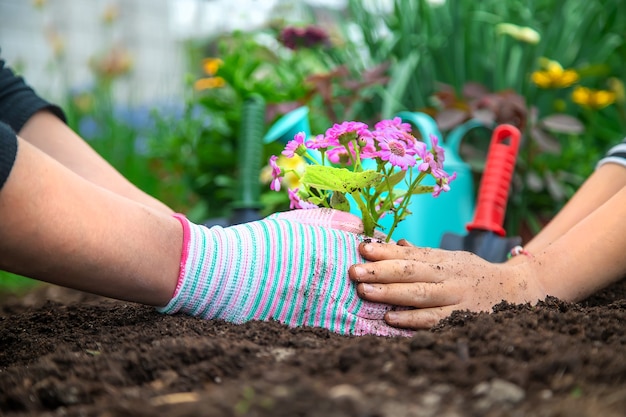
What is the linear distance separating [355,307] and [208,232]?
248 millimetres

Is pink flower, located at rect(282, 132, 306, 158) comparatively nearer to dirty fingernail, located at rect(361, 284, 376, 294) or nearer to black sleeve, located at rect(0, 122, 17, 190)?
dirty fingernail, located at rect(361, 284, 376, 294)

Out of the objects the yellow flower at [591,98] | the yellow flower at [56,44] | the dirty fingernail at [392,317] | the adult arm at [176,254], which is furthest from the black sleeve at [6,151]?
the yellow flower at [56,44]

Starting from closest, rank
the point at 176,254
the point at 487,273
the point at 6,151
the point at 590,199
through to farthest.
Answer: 1. the point at 6,151
2. the point at 176,254
3. the point at 487,273
4. the point at 590,199

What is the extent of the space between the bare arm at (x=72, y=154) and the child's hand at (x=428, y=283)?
56cm

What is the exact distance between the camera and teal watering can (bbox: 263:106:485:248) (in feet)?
5.26

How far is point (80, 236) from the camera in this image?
85cm

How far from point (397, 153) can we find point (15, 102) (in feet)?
2.84

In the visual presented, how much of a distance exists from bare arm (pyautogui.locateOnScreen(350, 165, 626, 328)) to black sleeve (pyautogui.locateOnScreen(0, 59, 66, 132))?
827mm

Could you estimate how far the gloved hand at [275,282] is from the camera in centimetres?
97

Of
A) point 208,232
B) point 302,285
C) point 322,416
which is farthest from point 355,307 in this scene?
point 322,416

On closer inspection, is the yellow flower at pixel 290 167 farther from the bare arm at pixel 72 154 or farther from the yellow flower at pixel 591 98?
the yellow flower at pixel 591 98

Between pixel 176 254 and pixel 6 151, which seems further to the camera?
pixel 176 254

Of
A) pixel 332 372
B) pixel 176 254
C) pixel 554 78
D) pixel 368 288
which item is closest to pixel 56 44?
pixel 554 78

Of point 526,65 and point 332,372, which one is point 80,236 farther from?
point 526,65
